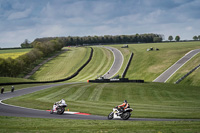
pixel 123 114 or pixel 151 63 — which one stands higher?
pixel 123 114

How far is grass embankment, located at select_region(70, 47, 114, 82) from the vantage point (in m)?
109

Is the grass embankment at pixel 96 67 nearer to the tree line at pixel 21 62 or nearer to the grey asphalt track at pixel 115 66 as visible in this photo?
Result: the grey asphalt track at pixel 115 66

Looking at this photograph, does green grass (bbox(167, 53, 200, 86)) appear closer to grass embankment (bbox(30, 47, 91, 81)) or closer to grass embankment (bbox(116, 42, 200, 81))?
grass embankment (bbox(116, 42, 200, 81))

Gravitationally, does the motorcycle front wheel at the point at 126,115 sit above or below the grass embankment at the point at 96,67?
above

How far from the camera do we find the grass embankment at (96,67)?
109 metres

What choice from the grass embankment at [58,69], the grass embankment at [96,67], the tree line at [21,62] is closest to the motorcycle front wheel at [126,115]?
the grass embankment at [96,67]

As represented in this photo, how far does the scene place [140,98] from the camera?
145ft

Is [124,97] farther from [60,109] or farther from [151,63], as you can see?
[151,63]

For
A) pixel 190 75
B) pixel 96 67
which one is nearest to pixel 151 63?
pixel 96 67

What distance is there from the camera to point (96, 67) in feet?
414

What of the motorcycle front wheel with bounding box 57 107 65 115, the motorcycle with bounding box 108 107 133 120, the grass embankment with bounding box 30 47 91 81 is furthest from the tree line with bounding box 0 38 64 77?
the motorcycle with bounding box 108 107 133 120

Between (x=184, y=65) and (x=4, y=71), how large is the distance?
81.8 meters

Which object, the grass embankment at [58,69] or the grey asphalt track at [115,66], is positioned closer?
the grey asphalt track at [115,66]

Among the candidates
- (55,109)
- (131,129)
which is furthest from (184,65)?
(131,129)
